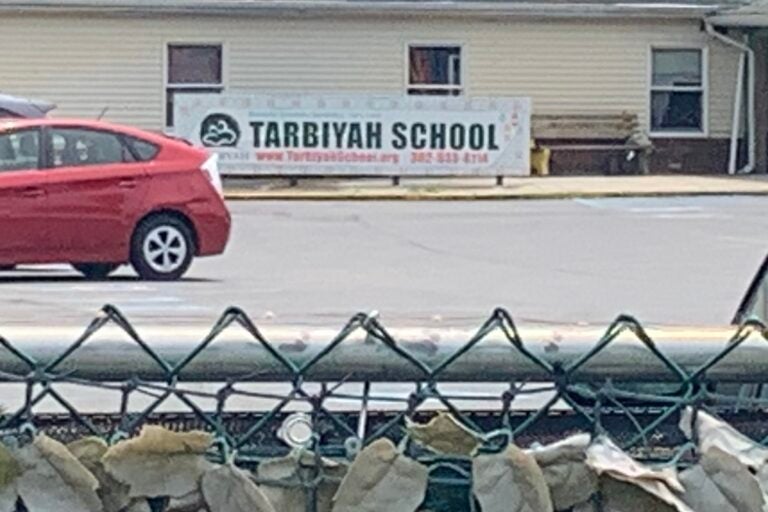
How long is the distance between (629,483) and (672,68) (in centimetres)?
3590

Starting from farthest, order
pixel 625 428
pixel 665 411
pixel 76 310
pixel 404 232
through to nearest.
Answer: pixel 404 232 < pixel 76 310 < pixel 625 428 < pixel 665 411

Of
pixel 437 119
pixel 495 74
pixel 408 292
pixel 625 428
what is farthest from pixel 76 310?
pixel 495 74

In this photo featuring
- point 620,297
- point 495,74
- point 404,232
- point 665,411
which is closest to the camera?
point 665,411

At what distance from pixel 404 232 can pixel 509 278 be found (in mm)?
6310

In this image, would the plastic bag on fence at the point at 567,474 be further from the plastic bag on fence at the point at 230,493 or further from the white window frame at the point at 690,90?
the white window frame at the point at 690,90

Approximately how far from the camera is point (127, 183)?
1934cm

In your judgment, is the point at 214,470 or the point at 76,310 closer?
the point at 214,470

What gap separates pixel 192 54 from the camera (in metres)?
35.6

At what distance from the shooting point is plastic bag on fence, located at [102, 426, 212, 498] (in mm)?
2244

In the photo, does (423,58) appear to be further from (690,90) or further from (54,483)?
(54,483)

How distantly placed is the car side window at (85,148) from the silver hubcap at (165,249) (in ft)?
2.64

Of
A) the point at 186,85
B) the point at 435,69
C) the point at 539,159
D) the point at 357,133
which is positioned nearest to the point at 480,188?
the point at 357,133

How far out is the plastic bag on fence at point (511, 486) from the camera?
2236mm

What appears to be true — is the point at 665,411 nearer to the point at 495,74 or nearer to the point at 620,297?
the point at 620,297
